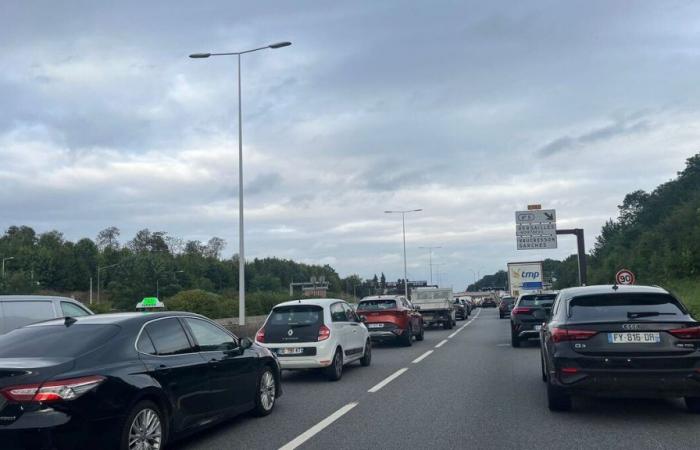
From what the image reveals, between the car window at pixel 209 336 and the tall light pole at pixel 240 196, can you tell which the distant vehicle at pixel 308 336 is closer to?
the car window at pixel 209 336

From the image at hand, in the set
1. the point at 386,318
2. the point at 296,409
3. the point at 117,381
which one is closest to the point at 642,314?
the point at 296,409

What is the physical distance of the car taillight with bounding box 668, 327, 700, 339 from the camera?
26.0ft

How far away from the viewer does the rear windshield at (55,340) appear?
6.29 meters

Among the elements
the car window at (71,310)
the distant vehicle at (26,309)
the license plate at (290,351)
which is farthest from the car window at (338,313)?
the distant vehicle at (26,309)

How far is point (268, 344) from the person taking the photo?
12945mm

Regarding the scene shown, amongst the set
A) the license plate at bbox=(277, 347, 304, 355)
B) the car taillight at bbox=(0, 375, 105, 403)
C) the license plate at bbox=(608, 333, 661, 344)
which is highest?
the license plate at bbox=(608, 333, 661, 344)

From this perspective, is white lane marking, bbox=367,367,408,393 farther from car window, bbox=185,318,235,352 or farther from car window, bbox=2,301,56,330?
car window, bbox=2,301,56,330

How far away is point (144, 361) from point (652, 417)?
5966 mm

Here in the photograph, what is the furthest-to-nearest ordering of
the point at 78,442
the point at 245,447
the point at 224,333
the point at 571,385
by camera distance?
the point at 224,333
the point at 571,385
the point at 245,447
the point at 78,442

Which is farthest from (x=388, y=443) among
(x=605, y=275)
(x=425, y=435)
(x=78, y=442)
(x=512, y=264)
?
(x=605, y=275)

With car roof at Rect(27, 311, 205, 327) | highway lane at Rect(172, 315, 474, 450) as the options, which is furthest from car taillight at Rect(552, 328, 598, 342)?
car roof at Rect(27, 311, 205, 327)

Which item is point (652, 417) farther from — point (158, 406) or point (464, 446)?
point (158, 406)

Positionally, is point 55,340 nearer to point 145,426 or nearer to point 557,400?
point 145,426

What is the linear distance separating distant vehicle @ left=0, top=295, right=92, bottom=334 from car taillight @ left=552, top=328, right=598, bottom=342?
699cm
